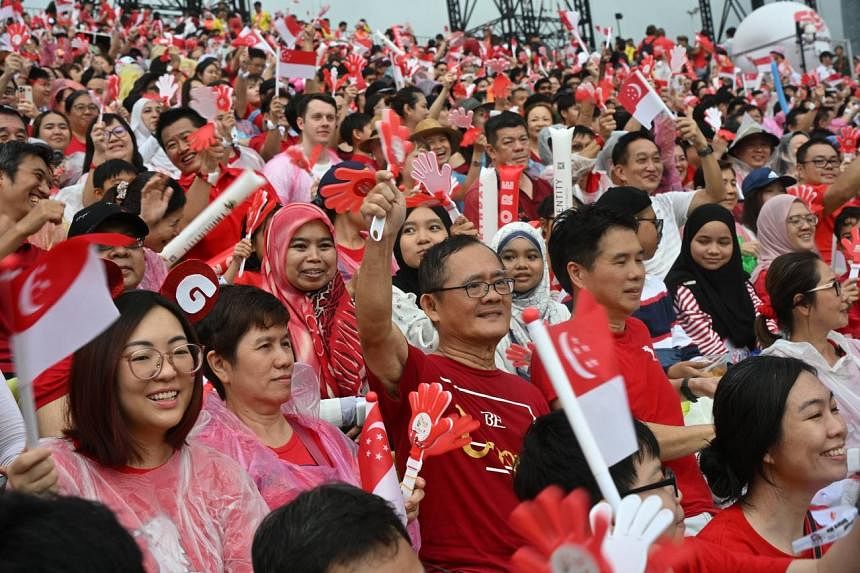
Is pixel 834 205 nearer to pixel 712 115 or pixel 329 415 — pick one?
pixel 712 115

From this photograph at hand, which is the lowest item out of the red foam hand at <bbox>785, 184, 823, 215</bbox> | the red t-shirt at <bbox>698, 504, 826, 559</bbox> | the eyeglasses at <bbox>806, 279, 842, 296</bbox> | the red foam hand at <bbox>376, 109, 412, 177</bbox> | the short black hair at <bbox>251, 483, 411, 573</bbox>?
the red t-shirt at <bbox>698, 504, 826, 559</bbox>

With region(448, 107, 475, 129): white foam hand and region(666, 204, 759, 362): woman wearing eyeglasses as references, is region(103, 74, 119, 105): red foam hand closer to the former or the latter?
region(448, 107, 475, 129): white foam hand

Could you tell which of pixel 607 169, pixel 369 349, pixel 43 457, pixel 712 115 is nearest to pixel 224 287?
pixel 369 349

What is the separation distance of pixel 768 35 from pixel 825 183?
586 inches

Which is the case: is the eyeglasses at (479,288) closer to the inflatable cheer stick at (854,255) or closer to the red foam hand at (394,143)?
the red foam hand at (394,143)

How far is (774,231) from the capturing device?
5.67 metres

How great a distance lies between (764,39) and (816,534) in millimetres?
20209

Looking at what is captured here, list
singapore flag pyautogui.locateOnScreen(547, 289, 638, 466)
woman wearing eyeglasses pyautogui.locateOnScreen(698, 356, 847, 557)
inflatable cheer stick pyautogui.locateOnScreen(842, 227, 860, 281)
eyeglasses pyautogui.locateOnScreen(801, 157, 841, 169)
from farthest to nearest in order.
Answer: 1. eyeglasses pyautogui.locateOnScreen(801, 157, 841, 169)
2. inflatable cheer stick pyautogui.locateOnScreen(842, 227, 860, 281)
3. woman wearing eyeglasses pyautogui.locateOnScreen(698, 356, 847, 557)
4. singapore flag pyautogui.locateOnScreen(547, 289, 638, 466)

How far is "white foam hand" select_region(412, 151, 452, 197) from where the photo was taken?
15.0 ft

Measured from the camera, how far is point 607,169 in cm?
672

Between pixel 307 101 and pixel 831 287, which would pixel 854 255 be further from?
pixel 307 101

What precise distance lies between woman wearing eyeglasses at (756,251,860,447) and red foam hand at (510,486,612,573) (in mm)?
2603

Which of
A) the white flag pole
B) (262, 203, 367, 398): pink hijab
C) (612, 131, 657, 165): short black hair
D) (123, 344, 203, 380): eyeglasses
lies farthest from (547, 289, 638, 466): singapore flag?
(612, 131, 657, 165): short black hair

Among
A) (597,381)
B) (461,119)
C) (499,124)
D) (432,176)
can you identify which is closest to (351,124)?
(461,119)
